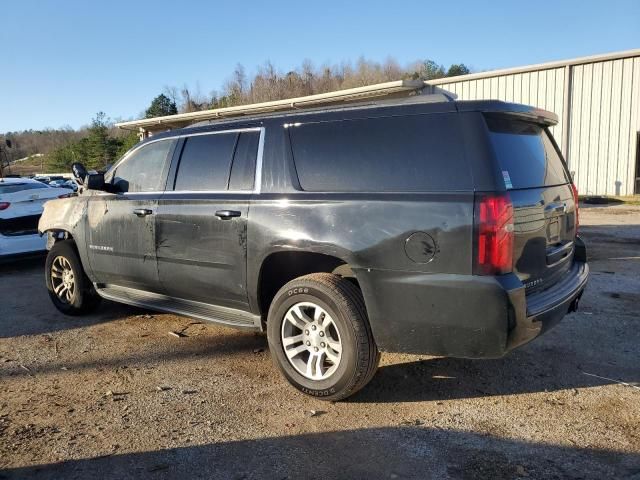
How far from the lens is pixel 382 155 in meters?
3.49

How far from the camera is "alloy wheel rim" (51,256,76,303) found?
591cm

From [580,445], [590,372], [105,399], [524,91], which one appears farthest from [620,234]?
[524,91]

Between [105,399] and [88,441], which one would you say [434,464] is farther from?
[105,399]

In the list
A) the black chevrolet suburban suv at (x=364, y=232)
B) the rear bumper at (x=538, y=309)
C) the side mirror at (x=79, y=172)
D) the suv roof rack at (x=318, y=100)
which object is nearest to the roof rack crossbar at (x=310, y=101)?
the suv roof rack at (x=318, y=100)

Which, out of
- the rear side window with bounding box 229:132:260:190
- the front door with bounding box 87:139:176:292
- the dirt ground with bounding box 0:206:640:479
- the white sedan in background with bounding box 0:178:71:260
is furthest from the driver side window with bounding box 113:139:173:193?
the white sedan in background with bounding box 0:178:71:260

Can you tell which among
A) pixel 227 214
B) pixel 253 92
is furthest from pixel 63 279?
pixel 253 92

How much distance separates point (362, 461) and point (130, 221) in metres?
3.21

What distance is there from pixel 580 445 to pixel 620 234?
9.45 metres

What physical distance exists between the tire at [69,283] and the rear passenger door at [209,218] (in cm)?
155

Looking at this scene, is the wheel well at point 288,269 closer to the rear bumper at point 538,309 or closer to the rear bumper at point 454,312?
the rear bumper at point 454,312

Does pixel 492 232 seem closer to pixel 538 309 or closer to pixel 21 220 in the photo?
pixel 538 309

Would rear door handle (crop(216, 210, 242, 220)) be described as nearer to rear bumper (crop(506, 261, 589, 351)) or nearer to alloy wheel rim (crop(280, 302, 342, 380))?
alloy wheel rim (crop(280, 302, 342, 380))

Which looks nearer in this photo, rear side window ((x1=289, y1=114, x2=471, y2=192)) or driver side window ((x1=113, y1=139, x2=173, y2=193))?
rear side window ((x1=289, y1=114, x2=471, y2=192))

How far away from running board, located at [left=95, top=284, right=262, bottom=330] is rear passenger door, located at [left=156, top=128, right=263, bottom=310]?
6 centimetres
